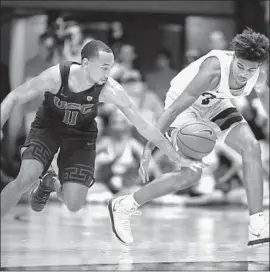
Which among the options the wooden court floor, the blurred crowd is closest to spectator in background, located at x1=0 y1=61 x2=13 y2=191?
the blurred crowd

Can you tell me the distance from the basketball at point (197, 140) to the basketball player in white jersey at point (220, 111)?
12 cm

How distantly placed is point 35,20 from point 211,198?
120 inches

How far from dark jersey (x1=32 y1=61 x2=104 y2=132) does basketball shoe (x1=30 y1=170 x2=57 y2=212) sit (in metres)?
0.38

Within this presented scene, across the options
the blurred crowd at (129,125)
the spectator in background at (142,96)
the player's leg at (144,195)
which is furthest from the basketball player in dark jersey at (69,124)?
the spectator in background at (142,96)

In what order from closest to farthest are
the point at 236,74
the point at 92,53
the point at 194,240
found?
the point at 92,53
the point at 236,74
the point at 194,240

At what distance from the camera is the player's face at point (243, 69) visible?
512cm

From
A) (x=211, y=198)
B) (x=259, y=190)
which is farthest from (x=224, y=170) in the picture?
(x=259, y=190)

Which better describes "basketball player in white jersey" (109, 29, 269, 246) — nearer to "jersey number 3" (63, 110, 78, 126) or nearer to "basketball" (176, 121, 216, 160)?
"basketball" (176, 121, 216, 160)

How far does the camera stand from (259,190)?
17.8ft

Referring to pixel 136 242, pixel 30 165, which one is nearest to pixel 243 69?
pixel 30 165

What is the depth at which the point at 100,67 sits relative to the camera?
4906 millimetres

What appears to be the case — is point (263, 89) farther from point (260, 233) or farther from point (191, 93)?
point (260, 233)

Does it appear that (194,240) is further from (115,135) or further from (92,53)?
(92,53)

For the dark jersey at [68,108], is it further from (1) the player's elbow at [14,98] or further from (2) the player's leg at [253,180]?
(2) the player's leg at [253,180]
